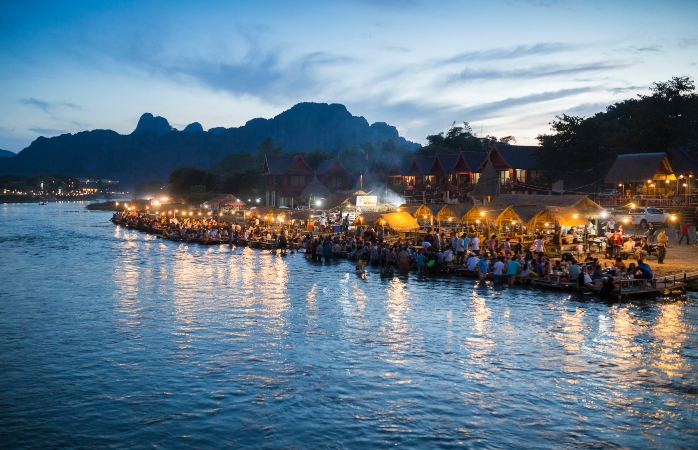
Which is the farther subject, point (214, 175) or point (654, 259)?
point (214, 175)

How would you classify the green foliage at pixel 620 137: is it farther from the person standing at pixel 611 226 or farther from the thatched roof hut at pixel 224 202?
the thatched roof hut at pixel 224 202

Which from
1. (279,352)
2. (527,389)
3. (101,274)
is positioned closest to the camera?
(527,389)

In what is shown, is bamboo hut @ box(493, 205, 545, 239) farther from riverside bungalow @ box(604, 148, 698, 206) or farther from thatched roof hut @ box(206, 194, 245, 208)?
thatched roof hut @ box(206, 194, 245, 208)

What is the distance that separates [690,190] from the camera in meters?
49.8

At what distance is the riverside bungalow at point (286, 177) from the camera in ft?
283

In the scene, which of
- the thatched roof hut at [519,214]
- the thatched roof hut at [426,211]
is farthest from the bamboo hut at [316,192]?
the thatched roof hut at [519,214]

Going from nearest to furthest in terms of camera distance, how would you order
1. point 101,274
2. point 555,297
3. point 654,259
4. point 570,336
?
point 570,336 → point 555,297 → point 654,259 → point 101,274

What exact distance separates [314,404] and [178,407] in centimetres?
313

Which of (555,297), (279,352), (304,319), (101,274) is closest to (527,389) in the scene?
(279,352)

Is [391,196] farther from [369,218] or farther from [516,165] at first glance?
[369,218]

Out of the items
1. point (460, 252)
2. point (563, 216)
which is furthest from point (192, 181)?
point (563, 216)

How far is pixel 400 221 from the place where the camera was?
40.7 m

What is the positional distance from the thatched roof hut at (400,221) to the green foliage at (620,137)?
27709 millimetres

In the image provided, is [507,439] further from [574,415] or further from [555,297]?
[555,297]
